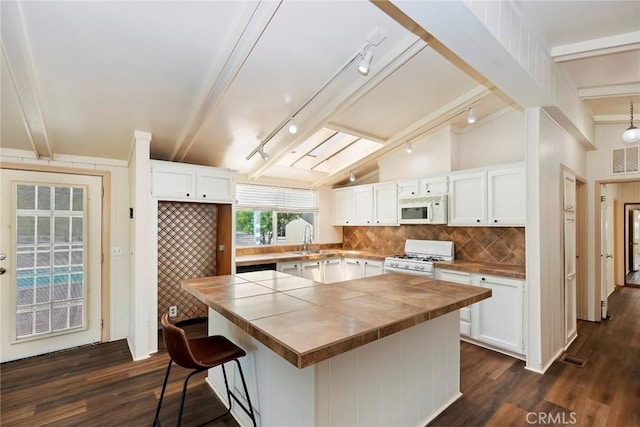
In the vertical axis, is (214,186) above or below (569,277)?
above

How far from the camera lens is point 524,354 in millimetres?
3119

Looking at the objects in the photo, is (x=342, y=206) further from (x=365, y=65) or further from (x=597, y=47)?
(x=597, y=47)

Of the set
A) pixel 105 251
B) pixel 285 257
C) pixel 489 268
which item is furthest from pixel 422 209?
pixel 105 251

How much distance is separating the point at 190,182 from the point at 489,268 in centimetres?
359

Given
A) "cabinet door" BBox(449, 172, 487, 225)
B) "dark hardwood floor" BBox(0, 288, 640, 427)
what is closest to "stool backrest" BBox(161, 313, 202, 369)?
"dark hardwood floor" BBox(0, 288, 640, 427)

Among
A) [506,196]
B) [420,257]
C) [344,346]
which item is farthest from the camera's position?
[420,257]

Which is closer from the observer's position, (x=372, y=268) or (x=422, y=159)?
(x=422, y=159)

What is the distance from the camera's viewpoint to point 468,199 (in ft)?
12.7

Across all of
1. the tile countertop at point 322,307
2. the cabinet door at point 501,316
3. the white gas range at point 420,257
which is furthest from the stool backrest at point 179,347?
the white gas range at point 420,257

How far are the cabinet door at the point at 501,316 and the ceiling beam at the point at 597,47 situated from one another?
2.09 m

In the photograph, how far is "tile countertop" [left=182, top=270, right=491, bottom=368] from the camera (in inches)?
52.0

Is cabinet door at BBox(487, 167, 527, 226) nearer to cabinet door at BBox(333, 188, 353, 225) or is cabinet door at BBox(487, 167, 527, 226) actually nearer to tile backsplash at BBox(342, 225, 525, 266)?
tile backsplash at BBox(342, 225, 525, 266)

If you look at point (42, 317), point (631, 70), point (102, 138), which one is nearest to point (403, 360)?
point (631, 70)

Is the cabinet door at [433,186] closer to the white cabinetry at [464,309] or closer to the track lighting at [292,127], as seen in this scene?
the white cabinetry at [464,309]
